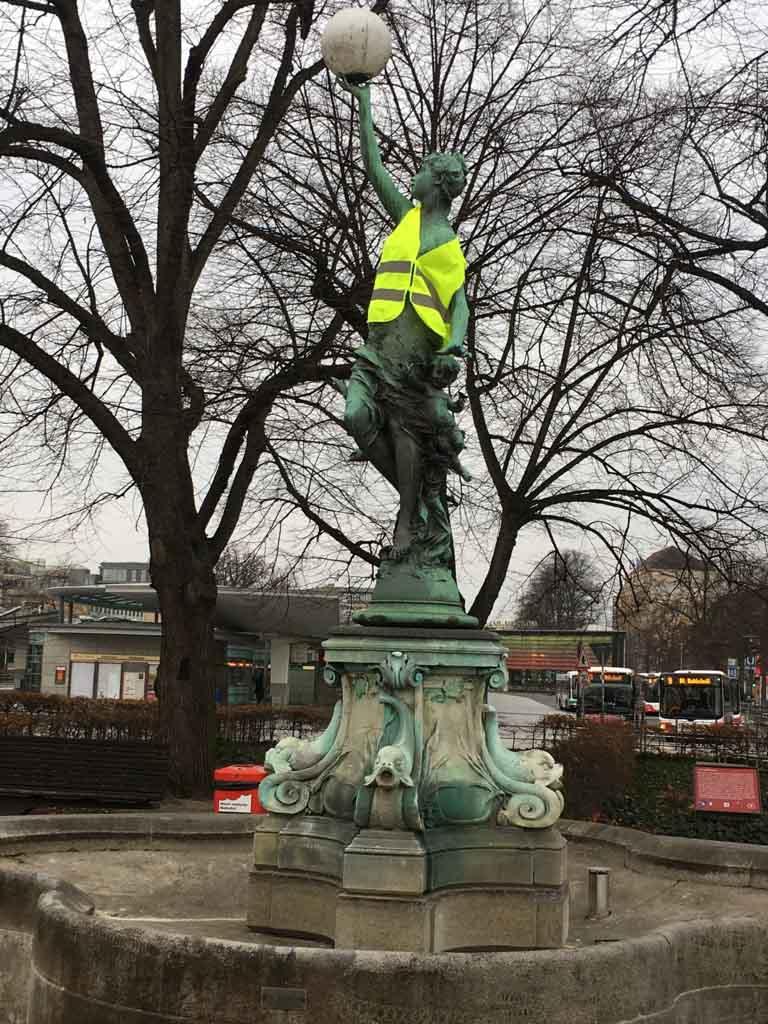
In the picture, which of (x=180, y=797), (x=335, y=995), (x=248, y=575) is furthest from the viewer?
(x=248, y=575)

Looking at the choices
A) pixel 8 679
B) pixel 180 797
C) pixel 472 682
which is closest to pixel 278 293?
pixel 180 797

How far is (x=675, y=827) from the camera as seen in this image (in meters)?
13.4

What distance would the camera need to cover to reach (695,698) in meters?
39.5

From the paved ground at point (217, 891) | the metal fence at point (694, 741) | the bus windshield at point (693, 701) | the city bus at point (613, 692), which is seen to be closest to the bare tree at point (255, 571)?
the metal fence at point (694, 741)

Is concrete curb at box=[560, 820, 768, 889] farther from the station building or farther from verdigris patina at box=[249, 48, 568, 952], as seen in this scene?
the station building

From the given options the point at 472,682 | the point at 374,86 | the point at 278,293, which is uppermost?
the point at 374,86

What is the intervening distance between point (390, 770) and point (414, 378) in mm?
2267

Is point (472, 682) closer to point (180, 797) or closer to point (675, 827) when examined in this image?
point (675, 827)

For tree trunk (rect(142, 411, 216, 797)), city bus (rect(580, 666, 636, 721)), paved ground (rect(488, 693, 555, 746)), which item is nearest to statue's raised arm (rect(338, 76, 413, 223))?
paved ground (rect(488, 693, 555, 746))

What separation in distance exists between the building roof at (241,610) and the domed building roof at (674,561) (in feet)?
28.6

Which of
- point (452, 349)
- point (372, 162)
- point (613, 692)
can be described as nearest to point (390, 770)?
point (452, 349)

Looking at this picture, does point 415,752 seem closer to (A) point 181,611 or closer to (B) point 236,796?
(B) point 236,796

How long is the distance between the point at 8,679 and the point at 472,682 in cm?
6638

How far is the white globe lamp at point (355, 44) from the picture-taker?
7.01 m
